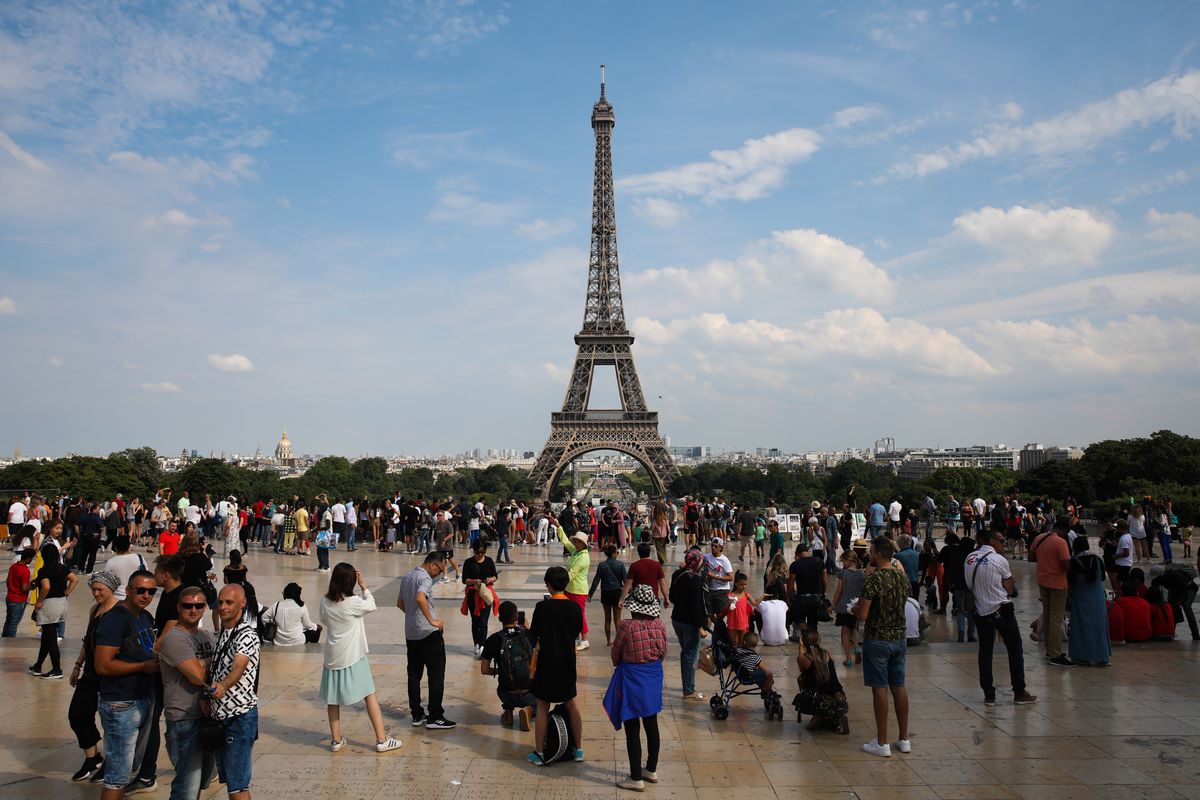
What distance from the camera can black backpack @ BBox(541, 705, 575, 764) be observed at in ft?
21.6

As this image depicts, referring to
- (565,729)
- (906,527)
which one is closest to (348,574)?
(565,729)

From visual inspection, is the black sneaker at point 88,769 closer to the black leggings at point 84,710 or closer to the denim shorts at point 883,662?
the black leggings at point 84,710

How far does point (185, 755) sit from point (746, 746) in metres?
4.29

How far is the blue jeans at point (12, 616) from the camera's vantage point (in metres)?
9.92

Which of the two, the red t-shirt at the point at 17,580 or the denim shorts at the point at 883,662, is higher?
the red t-shirt at the point at 17,580

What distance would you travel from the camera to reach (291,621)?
1076 cm

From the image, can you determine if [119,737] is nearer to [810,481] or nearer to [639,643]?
[639,643]

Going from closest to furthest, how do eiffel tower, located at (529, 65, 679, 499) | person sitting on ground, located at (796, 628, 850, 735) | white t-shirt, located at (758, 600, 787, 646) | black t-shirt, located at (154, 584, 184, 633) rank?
black t-shirt, located at (154, 584, 184, 633)
person sitting on ground, located at (796, 628, 850, 735)
white t-shirt, located at (758, 600, 787, 646)
eiffel tower, located at (529, 65, 679, 499)

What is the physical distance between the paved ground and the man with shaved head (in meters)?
1.00

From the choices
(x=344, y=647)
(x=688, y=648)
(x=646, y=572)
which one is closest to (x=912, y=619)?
(x=688, y=648)

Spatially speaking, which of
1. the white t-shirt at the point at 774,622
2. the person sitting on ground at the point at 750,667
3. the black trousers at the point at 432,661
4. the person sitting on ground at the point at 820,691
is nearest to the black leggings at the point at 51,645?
the black trousers at the point at 432,661

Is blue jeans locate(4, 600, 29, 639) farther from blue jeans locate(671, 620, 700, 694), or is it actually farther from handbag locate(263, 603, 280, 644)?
blue jeans locate(671, 620, 700, 694)

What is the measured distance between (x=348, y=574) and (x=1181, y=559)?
21.1 m

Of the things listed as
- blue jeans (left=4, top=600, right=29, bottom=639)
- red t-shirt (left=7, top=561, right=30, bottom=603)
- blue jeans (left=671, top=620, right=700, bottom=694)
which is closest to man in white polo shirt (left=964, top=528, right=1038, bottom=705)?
blue jeans (left=671, top=620, right=700, bottom=694)
